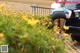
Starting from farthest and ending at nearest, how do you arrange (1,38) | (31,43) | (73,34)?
(73,34) < (31,43) < (1,38)

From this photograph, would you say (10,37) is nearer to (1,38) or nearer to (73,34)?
(1,38)

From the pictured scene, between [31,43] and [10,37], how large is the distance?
0.27 m

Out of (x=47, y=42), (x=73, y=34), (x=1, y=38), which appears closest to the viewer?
(x=1, y=38)

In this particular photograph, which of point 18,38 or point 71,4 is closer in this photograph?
point 18,38

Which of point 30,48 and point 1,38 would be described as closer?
point 1,38

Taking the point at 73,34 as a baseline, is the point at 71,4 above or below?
above

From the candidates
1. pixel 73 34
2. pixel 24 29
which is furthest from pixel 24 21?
pixel 73 34

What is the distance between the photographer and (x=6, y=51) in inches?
152

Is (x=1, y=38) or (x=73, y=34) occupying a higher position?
(x=1, y=38)

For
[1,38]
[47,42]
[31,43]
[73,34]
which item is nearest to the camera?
[1,38]

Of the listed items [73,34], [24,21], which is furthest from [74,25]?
[24,21]

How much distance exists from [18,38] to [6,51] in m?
0.25

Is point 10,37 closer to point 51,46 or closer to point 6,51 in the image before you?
point 6,51

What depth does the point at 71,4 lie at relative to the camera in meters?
11.9
